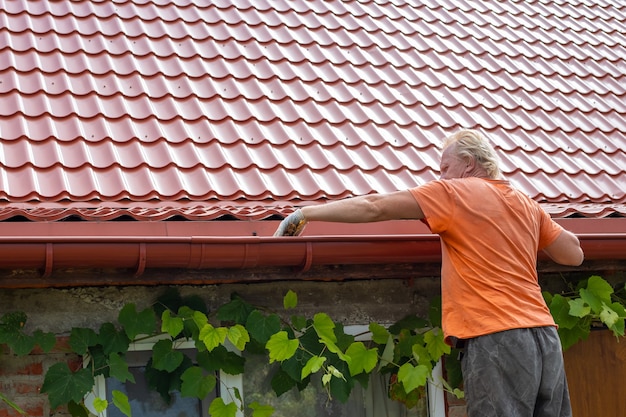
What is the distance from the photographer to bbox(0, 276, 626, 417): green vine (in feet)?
13.2

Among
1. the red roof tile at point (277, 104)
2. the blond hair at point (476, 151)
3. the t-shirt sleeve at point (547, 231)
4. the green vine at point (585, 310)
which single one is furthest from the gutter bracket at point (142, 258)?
the green vine at point (585, 310)

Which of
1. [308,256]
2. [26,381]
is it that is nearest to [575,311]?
[308,256]

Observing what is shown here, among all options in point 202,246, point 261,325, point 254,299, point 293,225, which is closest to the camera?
point 293,225

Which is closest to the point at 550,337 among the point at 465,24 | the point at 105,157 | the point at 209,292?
the point at 209,292

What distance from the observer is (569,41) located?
745 centimetres

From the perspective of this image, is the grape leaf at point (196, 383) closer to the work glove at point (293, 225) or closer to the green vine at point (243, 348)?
the green vine at point (243, 348)

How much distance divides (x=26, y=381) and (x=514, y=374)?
2.11 metres


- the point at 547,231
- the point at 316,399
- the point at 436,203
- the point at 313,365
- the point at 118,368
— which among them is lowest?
the point at 316,399

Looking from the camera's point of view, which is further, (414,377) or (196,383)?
(414,377)

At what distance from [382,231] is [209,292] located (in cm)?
87

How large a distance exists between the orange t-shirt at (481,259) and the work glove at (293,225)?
46 cm

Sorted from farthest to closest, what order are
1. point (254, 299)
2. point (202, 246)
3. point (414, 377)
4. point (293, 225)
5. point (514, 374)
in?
point (254, 299) → point (414, 377) → point (202, 246) → point (293, 225) → point (514, 374)

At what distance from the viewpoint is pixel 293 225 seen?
12.4ft

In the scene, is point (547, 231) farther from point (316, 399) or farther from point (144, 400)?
point (144, 400)
